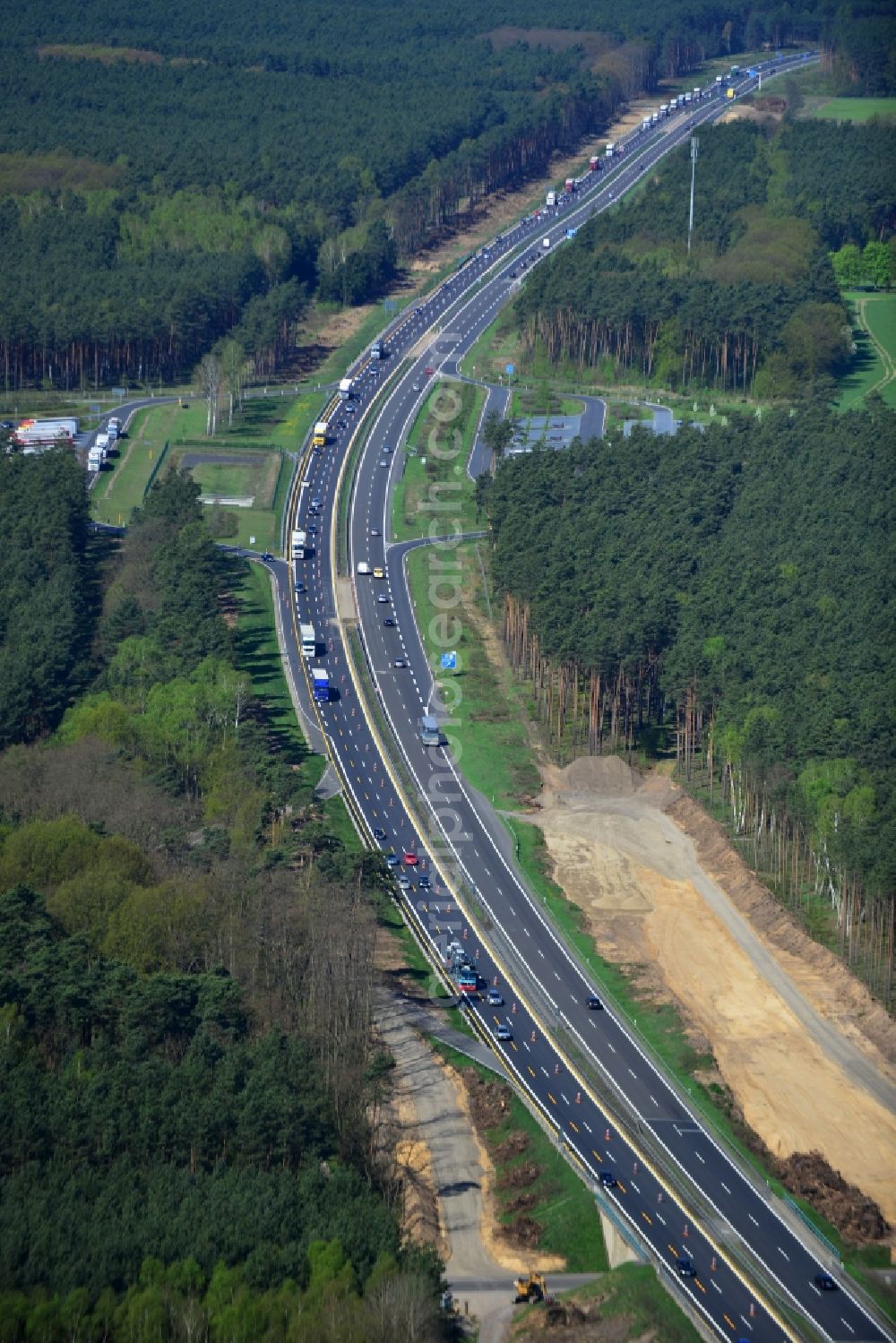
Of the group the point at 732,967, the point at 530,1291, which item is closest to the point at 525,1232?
the point at 530,1291

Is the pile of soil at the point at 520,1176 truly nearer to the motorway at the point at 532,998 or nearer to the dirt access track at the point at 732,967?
→ the motorway at the point at 532,998

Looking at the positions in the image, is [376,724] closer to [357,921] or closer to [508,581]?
[508,581]

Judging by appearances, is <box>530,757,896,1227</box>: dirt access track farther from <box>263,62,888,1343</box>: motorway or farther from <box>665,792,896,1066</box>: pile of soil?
<box>263,62,888,1343</box>: motorway

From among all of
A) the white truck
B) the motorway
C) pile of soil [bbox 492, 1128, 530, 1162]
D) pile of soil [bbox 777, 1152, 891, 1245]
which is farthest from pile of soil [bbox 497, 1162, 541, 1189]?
the white truck

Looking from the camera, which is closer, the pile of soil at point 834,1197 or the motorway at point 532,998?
the motorway at point 532,998

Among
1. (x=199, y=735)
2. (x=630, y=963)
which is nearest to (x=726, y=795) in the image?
(x=630, y=963)

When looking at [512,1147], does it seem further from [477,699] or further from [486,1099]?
[477,699]

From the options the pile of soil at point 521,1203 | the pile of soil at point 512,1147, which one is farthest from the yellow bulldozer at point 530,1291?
the pile of soil at point 512,1147
